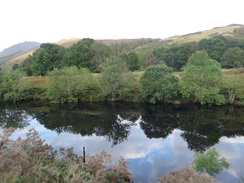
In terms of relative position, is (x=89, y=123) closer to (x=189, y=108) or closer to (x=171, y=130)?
(x=171, y=130)

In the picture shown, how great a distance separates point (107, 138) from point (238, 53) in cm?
6965

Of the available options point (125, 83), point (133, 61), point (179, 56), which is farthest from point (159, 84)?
point (179, 56)

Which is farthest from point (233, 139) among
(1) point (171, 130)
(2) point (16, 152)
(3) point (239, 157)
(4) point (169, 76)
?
(2) point (16, 152)

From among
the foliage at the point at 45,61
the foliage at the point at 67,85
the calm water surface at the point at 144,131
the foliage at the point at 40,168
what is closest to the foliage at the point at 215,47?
the calm water surface at the point at 144,131

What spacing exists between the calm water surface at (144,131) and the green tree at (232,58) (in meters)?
41.1

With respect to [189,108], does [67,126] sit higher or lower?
higher

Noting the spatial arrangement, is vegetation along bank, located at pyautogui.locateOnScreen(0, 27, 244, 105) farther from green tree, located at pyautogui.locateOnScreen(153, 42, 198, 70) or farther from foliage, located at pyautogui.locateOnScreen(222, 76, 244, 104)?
green tree, located at pyautogui.locateOnScreen(153, 42, 198, 70)

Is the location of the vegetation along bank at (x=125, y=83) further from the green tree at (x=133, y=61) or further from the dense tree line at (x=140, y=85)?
the green tree at (x=133, y=61)

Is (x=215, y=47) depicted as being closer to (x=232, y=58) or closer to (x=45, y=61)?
(x=232, y=58)

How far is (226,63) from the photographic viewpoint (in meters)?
72.2

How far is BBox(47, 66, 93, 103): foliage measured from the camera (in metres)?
47.7

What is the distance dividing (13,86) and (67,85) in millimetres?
16105

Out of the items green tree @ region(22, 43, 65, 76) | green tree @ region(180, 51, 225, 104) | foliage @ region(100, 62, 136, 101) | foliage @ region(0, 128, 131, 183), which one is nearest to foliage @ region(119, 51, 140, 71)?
foliage @ region(100, 62, 136, 101)

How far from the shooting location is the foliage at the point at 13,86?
50.6 m
